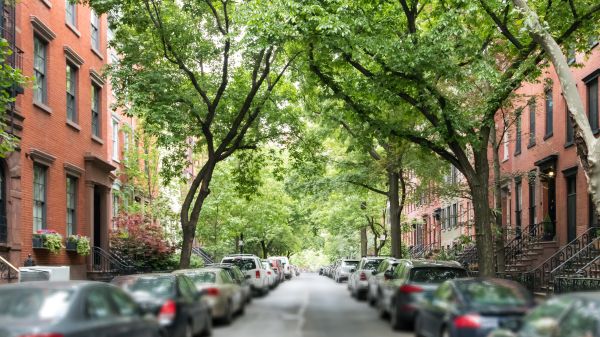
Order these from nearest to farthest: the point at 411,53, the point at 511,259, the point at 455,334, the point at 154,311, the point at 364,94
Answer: the point at 455,334 < the point at 154,311 < the point at 411,53 < the point at 364,94 < the point at 511,259

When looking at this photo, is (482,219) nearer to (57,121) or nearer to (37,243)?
(37,243)

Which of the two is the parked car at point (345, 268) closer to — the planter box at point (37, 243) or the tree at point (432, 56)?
the tree at point (432, 56)

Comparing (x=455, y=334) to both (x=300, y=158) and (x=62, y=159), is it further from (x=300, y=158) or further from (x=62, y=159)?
(x=300, y=158)

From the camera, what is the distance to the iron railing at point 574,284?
18.1 m

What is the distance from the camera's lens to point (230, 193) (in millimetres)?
45500

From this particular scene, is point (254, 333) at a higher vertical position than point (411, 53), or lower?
lower

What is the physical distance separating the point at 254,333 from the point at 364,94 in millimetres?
9776

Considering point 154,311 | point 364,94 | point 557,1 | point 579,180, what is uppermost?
point 557,1

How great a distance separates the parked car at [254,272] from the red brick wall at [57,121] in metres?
5.93

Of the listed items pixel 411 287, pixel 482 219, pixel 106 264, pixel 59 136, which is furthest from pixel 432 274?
pixel 106 264

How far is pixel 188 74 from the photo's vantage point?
24.2 meters

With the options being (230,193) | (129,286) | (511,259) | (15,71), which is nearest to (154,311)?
(129,286)

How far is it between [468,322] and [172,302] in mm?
4197

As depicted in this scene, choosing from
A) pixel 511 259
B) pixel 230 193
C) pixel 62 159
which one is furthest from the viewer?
pixel 230 193
